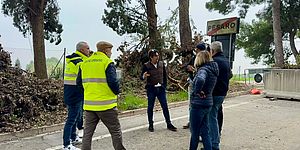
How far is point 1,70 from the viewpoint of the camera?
7.20 m

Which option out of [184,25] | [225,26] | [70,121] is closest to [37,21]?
[184,25]

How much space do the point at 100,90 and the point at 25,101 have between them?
3161mm

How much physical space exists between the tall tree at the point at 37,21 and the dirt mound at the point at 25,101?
361 cm

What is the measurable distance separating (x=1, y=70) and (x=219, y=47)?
5.35 metres

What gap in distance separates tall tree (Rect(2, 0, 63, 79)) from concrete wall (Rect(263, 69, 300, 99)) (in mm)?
8206

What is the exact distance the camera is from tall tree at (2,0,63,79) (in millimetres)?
11047

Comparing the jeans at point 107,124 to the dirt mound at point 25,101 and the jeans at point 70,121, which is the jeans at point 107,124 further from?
the dirt mound at point 25,101

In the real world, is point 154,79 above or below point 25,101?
above

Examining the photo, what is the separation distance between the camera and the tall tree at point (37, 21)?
36.2ft

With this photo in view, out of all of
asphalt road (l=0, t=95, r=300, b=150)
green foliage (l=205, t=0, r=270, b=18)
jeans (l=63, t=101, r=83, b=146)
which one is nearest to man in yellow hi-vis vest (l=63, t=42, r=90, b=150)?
jeans (l=63, t=101, r=83, b=146)

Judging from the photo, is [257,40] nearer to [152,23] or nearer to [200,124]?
[152,23]

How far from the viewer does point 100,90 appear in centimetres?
376

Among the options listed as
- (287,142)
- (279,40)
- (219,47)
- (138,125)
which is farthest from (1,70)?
(279,40)

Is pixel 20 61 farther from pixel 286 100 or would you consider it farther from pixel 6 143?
pixel 286 100
